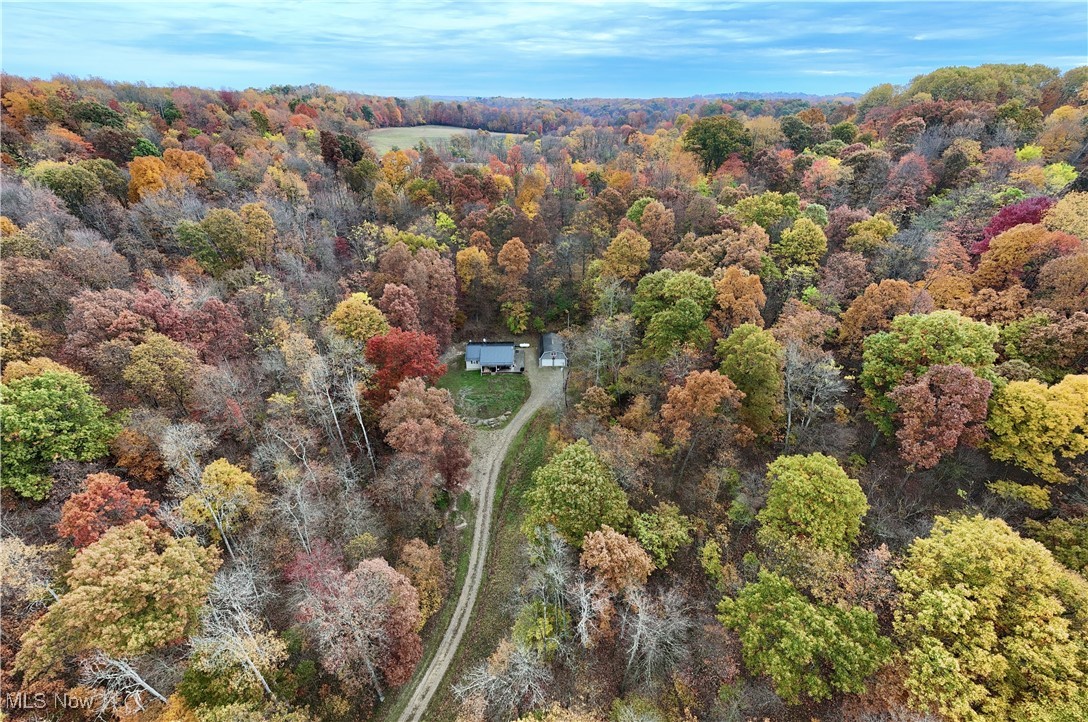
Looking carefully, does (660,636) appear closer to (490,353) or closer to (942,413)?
(942,413)

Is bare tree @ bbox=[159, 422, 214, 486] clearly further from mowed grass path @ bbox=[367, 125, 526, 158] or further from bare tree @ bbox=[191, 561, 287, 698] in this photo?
mowed grass path @ bbox=[367, 125, 526, 158]

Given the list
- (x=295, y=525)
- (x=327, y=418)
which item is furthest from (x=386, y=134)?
(x=295, y=525)

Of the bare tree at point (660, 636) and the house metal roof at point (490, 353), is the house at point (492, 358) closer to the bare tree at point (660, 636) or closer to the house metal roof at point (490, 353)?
the house metal roof at point (490, 353)

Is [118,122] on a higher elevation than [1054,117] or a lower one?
lower

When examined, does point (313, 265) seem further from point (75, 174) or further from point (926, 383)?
point (926, 383)

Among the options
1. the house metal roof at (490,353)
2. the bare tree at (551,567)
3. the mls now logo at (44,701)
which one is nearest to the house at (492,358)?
the house metal roof at (490,353)

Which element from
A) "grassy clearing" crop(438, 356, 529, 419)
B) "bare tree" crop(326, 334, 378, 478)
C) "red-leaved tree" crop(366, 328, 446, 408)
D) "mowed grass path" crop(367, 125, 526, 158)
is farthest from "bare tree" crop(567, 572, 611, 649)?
"mowed grass path" crop(367, 125, 526, 158)

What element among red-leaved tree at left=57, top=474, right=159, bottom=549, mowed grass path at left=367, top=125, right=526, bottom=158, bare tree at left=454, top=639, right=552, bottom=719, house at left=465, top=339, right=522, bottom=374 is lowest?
bare tree at left=454, top=639, right=552, bottom=719
